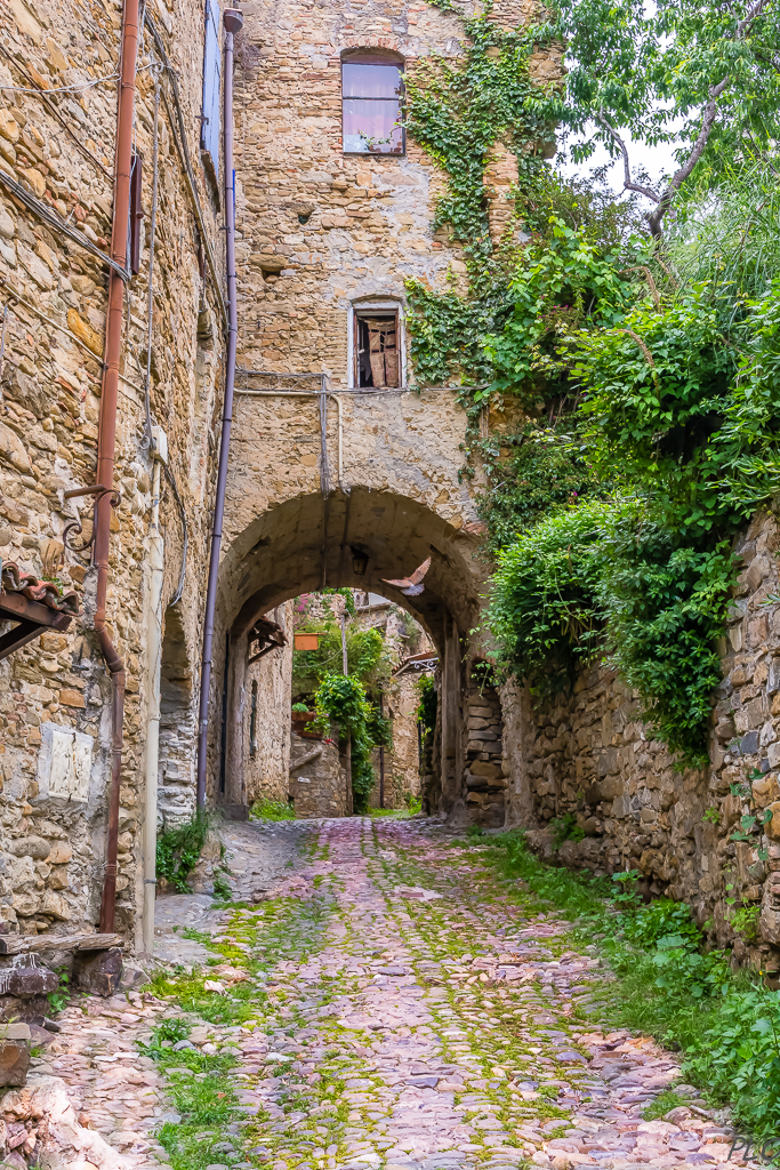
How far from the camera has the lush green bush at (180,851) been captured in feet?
27.2

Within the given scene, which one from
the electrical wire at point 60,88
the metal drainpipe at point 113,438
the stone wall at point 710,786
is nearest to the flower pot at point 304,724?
the stone wall at point 710,786

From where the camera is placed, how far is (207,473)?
33.3 feet

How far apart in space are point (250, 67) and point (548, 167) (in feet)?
12.3

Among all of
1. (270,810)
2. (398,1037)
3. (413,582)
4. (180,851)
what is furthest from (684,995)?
(270,810)

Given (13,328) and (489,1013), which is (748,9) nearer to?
(13,328)

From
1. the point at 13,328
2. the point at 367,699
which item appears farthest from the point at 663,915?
the point at 367,699

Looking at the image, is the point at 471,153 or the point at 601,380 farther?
the point at 471,153

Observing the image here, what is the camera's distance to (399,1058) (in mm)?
4598

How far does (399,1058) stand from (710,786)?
202cm

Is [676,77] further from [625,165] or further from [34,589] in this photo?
[34,589]

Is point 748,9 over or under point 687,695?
over

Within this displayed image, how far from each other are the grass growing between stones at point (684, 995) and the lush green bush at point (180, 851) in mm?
2912

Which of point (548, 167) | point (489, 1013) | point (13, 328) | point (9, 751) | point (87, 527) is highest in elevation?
point (548, 167)

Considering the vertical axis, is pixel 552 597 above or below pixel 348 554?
below
